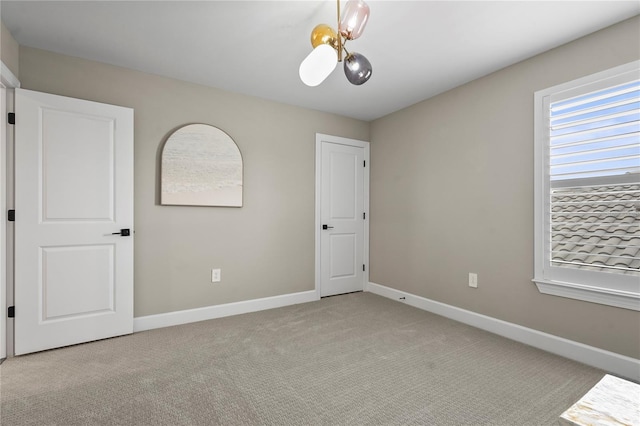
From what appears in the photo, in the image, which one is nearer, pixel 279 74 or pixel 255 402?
pixel 255 402

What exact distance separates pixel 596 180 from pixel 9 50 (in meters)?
4.47

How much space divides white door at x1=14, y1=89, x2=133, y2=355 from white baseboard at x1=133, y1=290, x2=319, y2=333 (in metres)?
0.18

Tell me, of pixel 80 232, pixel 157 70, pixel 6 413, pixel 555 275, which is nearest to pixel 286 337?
pixel 6 413

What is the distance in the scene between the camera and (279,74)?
2.92 m

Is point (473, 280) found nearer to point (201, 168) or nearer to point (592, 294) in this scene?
point (592, 294)

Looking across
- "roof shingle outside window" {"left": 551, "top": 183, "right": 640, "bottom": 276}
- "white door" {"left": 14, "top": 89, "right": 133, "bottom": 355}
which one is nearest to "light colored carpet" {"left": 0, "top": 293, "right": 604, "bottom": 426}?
"white door" {"left": 14, "top": 89, "right": 133, "bottom": 355}

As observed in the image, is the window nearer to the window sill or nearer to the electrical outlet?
the window sill

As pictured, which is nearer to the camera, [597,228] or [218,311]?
[597,228]

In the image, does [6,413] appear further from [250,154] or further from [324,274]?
[324,274]

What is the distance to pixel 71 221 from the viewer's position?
8.22ft

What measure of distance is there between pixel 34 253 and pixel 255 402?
2122mm

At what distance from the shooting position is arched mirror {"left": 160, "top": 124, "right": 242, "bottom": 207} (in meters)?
2.96

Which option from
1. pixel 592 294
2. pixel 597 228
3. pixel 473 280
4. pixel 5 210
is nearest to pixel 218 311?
pixel 5 210

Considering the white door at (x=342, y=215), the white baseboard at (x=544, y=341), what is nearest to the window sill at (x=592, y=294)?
the white baseboard at (x=544, y=341)
